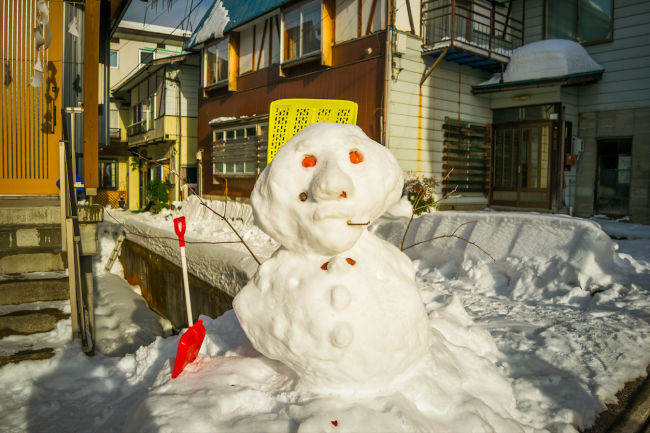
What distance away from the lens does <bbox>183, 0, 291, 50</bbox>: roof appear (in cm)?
1209

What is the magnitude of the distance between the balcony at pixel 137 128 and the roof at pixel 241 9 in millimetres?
5388

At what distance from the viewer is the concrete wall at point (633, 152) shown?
995 cm

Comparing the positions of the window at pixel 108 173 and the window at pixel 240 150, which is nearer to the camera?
the window at pixel 240 150

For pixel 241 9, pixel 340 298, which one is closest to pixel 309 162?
pixel 340 298

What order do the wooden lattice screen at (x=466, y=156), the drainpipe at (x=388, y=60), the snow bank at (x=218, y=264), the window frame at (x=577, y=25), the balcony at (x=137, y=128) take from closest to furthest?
the snow bank at (x=218, y=264) → the drainpipe at (x=388, y=60) → the window frame at (x=577, y=25) → the wooden lattice screen at (x=466, y=156) → the balcony at (x=137, y=128)

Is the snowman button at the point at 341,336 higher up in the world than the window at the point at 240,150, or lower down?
lower down

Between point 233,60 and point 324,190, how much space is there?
1329 centimetres

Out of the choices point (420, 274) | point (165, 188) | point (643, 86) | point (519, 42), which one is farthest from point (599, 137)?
point (165, 188)

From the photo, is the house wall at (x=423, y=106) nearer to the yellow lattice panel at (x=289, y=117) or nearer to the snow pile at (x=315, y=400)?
the yellow lattice panel at (x=289, y=117)

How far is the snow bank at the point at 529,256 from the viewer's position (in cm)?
477

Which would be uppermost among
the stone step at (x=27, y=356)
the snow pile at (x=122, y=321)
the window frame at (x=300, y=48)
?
the window frame at (x=300, y=48)

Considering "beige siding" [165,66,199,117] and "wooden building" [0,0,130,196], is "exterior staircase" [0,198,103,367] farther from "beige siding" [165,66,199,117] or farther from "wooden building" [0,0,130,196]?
"beige siding" [165,66,199,117]

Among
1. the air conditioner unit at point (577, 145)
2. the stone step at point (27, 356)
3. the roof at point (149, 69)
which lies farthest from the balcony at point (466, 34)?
the roof at point (149, 69)

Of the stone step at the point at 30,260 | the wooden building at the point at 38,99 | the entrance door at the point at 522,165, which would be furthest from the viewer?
the entrance door at the point at 522,165
